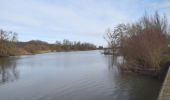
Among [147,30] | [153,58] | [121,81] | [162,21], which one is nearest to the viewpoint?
[121,81]

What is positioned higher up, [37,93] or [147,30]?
[147,30]

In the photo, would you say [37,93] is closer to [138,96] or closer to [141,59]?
[138,96]

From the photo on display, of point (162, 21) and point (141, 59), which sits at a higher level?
point (162, 21)

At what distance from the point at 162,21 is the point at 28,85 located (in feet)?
65.0

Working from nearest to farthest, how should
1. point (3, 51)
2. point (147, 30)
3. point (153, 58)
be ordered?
point (153, 58) < point (147, 30) < point (3, 51)

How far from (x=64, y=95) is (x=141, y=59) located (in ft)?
44.2

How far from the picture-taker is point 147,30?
84.9ft

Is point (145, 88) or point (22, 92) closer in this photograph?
point (22, 92)

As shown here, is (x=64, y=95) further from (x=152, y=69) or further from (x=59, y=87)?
(x=152, y=69)

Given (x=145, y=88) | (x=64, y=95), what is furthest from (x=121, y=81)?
(x=64, y=95)

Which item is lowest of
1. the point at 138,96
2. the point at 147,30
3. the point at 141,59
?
the point at 138,96

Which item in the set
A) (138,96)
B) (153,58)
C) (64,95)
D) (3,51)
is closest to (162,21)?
(153,58)

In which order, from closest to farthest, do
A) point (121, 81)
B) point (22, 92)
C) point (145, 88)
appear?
point (22, 92) < point (145, 88) < point (121, 81)

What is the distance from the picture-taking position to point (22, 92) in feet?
52.8
